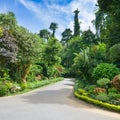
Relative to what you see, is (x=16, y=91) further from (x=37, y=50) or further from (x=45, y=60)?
(x=45, y=60)

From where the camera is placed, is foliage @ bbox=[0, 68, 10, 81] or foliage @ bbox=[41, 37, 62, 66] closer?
foliage @ bbox=[0, 68, 10, 81]

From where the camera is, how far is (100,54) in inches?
1103

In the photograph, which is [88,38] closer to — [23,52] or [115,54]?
[23,52]

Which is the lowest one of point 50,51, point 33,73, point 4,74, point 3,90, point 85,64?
point 3,90

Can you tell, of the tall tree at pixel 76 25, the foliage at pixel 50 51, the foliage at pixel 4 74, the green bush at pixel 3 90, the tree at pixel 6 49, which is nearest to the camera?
the green bush at pixel 3 90

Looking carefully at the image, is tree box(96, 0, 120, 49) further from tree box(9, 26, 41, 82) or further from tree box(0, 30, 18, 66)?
tree box(0, 30, 18, 66)

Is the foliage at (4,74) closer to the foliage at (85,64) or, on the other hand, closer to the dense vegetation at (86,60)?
the dense vegetation at (86,60)

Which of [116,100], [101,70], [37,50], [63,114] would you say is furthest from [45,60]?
[63,114]

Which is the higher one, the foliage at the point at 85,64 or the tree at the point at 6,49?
the tree at the point at 6,49

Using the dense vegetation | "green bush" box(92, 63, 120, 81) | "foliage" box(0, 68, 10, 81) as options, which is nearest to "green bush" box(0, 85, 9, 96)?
the dense vegetation

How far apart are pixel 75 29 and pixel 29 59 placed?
4630cm

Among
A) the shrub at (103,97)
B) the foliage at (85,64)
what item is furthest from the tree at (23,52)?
the shrub at (103,97)

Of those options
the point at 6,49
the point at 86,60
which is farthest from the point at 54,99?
the point at 86,60

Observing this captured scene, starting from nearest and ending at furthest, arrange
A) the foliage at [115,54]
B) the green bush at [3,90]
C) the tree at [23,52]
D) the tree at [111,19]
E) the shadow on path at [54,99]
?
the shadow on path at [54,99] → the green bush at [3,90] → the tree at [111,19] → the foliage at [115,54] → the tree at [23,52]
